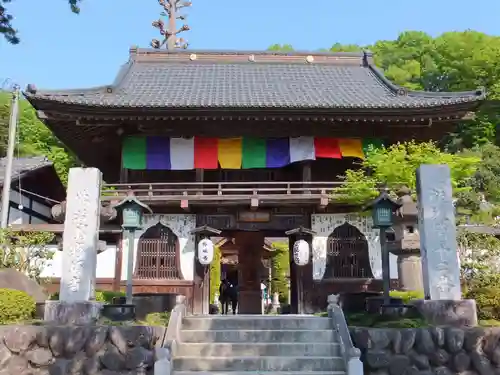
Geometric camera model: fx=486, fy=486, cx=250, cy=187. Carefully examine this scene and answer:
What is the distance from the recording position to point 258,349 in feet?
32.7

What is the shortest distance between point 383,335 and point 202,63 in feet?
58.5

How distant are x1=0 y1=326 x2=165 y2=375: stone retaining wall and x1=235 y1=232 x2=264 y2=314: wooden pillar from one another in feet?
43.5

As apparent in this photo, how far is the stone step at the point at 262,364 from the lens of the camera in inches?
372

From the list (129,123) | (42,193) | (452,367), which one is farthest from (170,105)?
(42,193)

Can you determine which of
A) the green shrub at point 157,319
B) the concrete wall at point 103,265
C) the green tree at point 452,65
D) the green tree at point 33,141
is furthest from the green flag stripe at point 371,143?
the green tree at point 33,141

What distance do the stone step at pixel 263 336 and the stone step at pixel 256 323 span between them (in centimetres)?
34

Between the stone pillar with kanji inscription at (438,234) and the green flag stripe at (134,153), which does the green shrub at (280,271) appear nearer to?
the green flag stripe at (134,153)

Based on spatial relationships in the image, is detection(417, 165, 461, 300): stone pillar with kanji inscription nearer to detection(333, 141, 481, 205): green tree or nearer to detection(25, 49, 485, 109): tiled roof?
detection(333, 141, 481, 205): green tree

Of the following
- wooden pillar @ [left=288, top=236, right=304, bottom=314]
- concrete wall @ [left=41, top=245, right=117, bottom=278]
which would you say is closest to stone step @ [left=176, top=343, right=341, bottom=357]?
wooden pillar @ [left=288, top=236, right=304, bottom=314]

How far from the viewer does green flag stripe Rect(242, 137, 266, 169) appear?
18.1 m

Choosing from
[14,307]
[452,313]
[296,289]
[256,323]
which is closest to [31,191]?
[296,289]

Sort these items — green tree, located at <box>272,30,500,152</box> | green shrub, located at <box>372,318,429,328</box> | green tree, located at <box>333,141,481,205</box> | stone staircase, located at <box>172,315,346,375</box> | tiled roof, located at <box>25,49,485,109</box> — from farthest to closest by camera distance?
1. green tree, located at <box>272,30,500,152</box>
2. tiled roof, located at <box>25,49,485,109</box>
3. green tree, located at <box>333,141,481,205</box>
4. green shrub, located at <box>372,318,429,328</box>
5. stone staircase, located at <box>172,315,346,375</box>

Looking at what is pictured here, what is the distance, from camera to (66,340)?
943 cm

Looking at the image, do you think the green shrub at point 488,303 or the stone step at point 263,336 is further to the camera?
the green shrub at point 488,303
